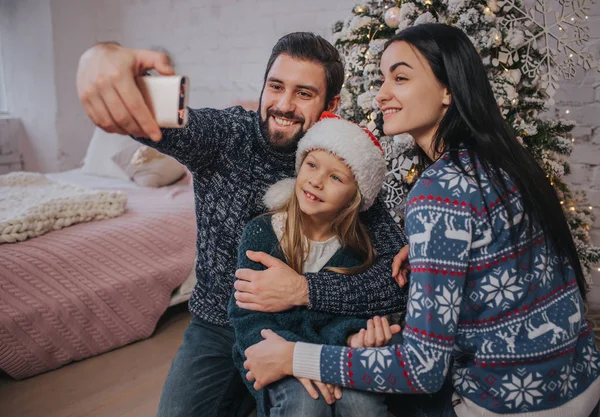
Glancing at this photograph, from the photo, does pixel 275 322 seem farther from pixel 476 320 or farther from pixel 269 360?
pixel 476 320

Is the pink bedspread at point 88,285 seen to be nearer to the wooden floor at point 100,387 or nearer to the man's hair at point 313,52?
the wooden floor at point 100,387

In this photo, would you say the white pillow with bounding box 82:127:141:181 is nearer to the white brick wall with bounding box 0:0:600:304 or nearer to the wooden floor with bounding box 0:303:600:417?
the white brick wall with bounding box 0:0:600:304

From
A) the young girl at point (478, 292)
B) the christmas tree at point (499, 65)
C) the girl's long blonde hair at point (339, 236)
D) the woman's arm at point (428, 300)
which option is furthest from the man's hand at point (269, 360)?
the christmas tree at point (499, 65)

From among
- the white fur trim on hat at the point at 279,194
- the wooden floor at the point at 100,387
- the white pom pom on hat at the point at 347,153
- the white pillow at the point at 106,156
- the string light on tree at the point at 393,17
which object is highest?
the string light on tree at the point at 393,17

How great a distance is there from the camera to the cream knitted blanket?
7.23ft

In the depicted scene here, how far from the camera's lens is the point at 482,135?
44.6 inches

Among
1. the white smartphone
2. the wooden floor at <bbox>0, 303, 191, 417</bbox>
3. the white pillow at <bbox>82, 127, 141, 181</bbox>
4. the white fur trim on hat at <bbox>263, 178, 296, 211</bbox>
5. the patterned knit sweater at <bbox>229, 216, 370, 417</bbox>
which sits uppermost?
the white smartphone

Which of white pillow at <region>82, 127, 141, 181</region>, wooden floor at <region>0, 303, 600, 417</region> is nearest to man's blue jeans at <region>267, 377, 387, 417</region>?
wooden floor at <region>0, 303, 600, 417</region>

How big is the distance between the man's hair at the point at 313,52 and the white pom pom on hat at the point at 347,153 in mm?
216

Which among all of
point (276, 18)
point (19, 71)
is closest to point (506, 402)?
point (276, 18)

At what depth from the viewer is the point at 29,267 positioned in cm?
208

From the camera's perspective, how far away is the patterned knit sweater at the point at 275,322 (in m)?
1.28

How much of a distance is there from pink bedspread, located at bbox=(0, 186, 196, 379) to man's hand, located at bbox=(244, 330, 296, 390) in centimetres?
121

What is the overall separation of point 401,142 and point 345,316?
0.89m
